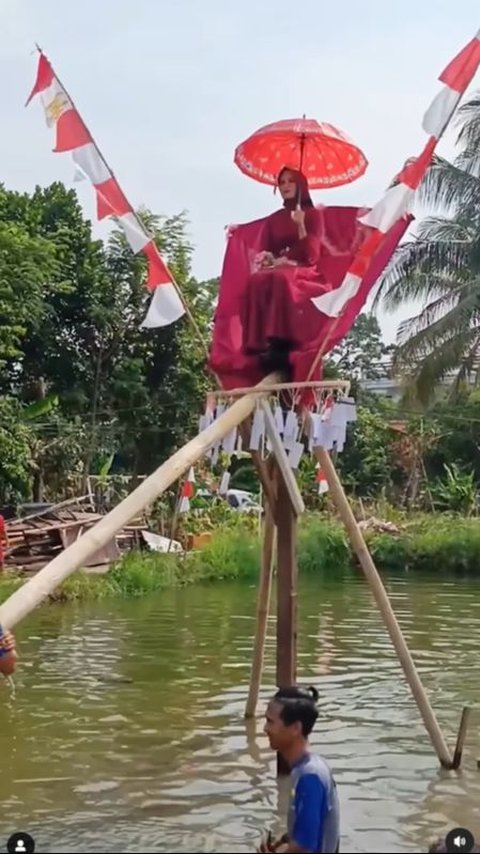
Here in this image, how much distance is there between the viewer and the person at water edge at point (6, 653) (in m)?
5.09

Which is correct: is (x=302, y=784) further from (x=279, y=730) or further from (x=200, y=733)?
(x=200, y=733)

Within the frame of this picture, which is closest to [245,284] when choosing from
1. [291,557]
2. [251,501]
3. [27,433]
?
[291,557]

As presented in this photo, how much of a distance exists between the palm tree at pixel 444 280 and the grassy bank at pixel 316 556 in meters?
3.19

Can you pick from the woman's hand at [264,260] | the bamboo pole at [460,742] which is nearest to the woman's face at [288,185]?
the woman's hand at [264,260]

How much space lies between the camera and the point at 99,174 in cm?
784

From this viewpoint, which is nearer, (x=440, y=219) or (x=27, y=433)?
(x=27, y=433)

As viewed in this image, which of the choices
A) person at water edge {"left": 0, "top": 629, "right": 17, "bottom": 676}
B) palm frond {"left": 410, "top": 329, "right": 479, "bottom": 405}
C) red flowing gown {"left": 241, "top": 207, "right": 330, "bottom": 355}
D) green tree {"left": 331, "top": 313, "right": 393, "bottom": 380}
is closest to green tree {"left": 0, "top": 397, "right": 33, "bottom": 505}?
palm frond {"left": 410, "top": 329, "right": 479, "bottom": 405}

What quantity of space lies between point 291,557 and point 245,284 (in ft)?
5.81

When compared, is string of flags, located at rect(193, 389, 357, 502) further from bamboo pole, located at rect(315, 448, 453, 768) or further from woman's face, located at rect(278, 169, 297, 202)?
woman's face, located at rect(278, 169, 297, 202)

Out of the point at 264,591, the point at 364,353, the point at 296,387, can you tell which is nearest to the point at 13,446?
the point at 264,591

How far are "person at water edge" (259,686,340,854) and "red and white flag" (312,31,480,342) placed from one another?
3106 millimetres

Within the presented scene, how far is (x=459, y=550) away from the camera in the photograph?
24.8 m

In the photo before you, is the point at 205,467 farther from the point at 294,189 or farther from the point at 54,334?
the point at 294,189

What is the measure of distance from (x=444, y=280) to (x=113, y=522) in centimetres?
1944
